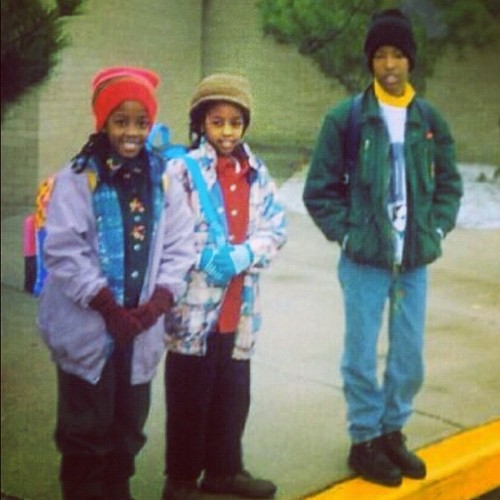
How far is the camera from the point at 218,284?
3.58m

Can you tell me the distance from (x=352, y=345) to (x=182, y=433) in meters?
0.65

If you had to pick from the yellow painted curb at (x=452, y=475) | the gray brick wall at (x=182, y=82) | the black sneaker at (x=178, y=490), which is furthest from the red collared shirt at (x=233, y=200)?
the yellow painted curb at (x=452, y=475)

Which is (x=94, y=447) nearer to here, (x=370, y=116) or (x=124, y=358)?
(x=124, y=358)

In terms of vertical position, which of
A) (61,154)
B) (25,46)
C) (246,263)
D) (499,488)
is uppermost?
(25,46)

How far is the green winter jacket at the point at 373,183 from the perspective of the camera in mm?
3846

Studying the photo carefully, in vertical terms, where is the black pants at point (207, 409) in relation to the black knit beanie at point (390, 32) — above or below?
below

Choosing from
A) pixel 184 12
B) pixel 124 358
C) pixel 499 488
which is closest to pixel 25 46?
pixel 184 12

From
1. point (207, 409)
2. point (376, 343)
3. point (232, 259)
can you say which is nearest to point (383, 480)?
point (376, 343)

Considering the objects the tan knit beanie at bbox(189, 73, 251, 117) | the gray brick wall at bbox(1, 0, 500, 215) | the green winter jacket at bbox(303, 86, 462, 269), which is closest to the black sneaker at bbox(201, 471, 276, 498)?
the green winter jacket at bbox(303, 86, 462, 269)

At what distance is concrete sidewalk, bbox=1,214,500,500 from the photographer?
344 cm

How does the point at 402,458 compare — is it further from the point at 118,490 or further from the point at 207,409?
the point at 118,490

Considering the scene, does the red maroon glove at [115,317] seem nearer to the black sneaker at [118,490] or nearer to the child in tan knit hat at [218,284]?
the child in tan knit hat at [218,284]

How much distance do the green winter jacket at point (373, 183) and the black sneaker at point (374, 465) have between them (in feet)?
2.07

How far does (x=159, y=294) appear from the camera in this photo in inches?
132
